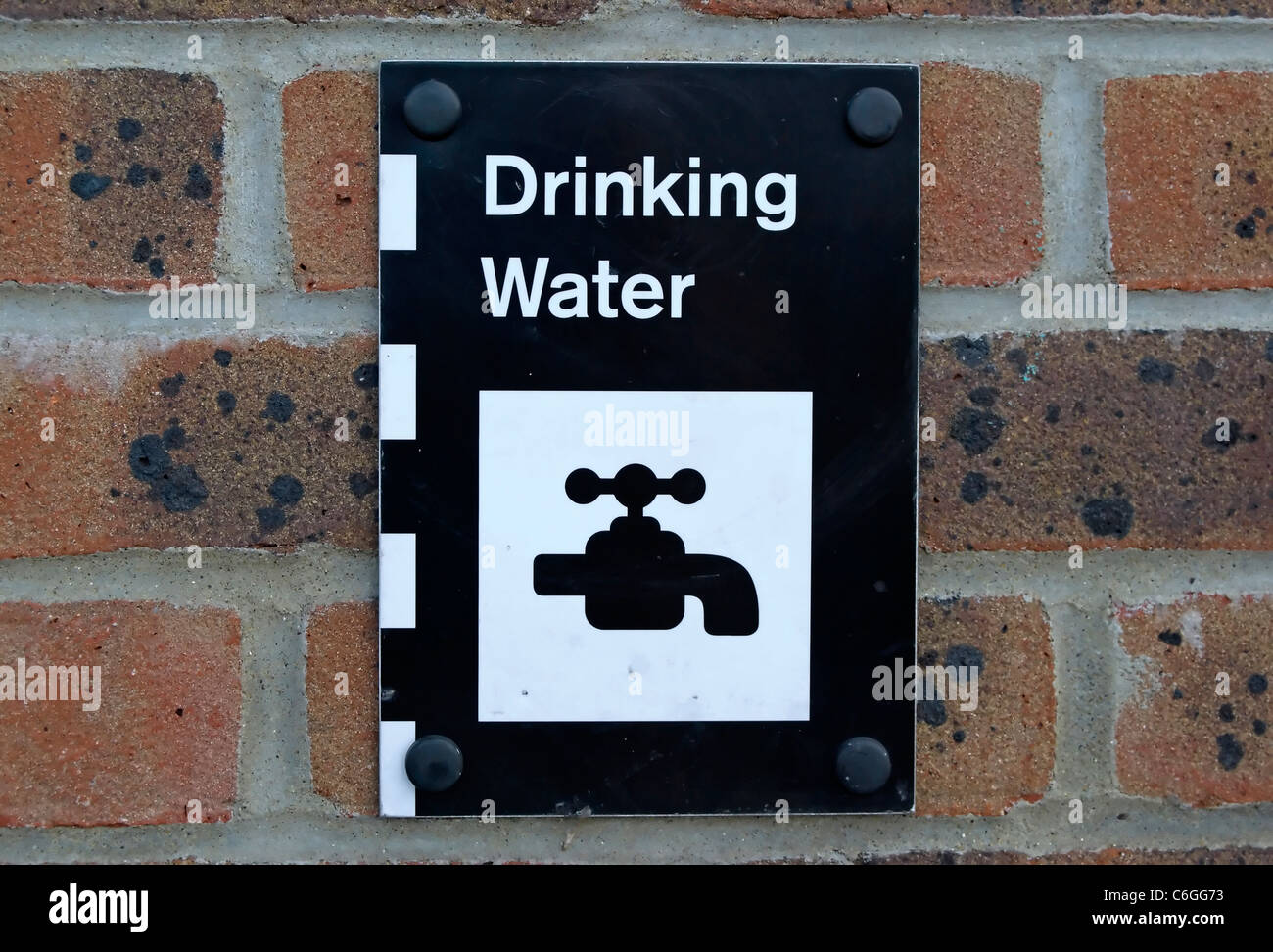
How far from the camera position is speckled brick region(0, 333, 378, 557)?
0.52 m

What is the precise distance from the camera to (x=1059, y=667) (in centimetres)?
53

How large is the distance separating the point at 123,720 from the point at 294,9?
0.45 metres

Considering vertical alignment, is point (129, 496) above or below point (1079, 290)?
below

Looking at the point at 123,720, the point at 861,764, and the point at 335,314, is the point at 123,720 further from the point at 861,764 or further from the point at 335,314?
the point at 861,764

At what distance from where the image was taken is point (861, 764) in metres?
0.53

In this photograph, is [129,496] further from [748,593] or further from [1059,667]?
[1059,667]

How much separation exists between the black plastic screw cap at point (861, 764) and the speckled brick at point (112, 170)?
49cm

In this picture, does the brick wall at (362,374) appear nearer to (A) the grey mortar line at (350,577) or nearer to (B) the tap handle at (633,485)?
(A) the grey mortar line at (350,577)

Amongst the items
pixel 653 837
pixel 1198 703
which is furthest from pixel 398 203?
pixel 1198 703

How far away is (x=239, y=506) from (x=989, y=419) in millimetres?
467

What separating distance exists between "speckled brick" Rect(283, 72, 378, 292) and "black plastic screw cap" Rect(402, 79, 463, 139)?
32 mm

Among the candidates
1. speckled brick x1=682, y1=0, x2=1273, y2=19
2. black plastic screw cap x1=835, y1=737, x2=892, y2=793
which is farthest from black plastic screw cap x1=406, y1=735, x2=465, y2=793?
speckled brick x1=682, y1=0, x2=1273, y2=19
